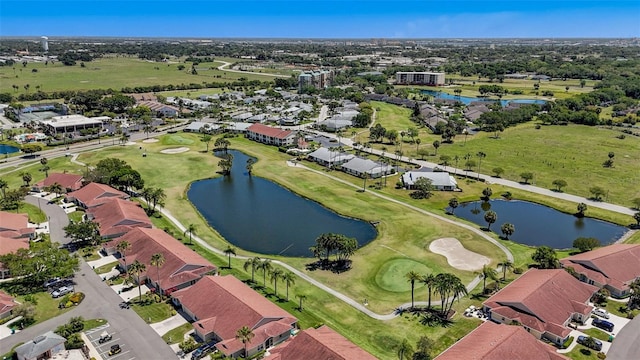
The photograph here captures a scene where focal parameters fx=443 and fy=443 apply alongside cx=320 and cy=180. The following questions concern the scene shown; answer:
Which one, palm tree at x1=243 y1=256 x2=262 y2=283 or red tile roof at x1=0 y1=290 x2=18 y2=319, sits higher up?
palm tree at x1=243 y1=256 x2=262 y2=283

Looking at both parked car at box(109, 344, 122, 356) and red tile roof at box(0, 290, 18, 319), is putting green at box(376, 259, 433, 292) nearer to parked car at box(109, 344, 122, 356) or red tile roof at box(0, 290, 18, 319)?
parked car at box(109, 344, 122, 356)

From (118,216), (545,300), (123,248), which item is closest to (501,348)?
(545,300)

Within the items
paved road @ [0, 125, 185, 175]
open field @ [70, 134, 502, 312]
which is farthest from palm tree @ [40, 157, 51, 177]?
open field @ [70, 134, 502, 312]

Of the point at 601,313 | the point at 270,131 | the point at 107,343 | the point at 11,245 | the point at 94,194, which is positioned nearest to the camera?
the point at 107,343

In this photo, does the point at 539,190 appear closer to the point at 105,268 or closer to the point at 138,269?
the point at 138,269

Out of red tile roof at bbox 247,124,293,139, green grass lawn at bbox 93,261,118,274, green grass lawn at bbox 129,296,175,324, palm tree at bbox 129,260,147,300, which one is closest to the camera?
green grass lawn at bbox 129,296,175,324
